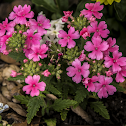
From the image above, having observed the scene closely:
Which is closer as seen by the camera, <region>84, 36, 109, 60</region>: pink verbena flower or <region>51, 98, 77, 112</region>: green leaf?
<region>84, 36, 109, 60</region>: pink verbena flower

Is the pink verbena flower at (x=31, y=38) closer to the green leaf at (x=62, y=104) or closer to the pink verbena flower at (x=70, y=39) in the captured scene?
the pink verbena flower at (x=70, y=39)

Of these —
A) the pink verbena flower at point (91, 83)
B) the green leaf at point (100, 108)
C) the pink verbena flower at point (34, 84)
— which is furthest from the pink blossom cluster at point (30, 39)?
the green leaf at point (100, 108)

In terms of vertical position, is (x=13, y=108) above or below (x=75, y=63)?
below

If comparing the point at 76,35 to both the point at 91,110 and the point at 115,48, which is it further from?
the point at 91,110

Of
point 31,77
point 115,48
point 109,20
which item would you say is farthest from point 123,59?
point 109,20

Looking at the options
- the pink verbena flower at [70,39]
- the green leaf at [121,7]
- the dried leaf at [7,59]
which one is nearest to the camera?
the pink verbena flower at [70,39]

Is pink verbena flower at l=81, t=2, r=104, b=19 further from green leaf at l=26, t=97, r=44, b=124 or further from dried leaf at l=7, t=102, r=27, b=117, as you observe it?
dried leaf at l=7, t=102, r=27, b=117

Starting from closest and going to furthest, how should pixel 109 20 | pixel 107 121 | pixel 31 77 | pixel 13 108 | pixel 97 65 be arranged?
pixel 31 77 < pixel 97 65 < pixel 13 108 < pixel 107 121 < pixel 109 20

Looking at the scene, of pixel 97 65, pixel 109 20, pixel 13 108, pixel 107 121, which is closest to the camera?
pixel 97 65

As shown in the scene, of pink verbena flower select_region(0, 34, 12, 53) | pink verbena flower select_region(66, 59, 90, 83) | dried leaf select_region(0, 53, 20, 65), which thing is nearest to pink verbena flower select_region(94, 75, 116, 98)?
pink verbena flower select_region(66, 59, 90, 83)
